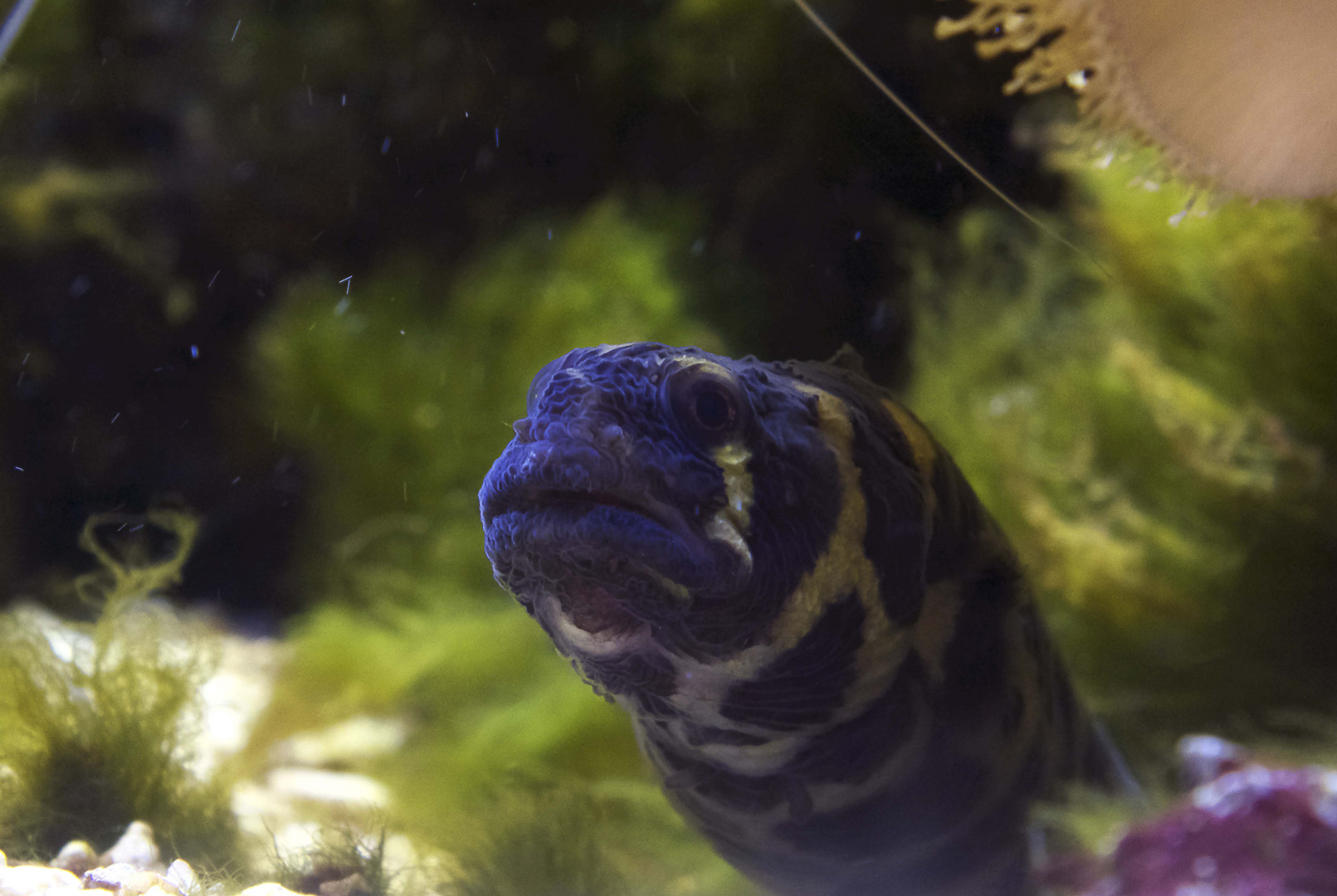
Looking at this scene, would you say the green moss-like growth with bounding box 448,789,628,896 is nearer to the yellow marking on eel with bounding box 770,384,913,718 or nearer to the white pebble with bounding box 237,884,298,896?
the white pebble with bounding box 237,884,298,896

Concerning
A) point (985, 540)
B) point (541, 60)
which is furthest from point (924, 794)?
point (541, 60)

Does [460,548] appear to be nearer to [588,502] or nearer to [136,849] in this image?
[136,849]

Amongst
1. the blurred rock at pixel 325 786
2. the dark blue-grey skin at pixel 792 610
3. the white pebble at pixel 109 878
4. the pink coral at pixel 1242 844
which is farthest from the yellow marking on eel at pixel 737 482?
the blurred rock at pixel 325 786

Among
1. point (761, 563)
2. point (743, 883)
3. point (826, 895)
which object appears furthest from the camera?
point (743, 883)

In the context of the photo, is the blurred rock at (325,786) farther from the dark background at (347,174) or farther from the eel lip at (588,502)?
the eel lip at (588,502)

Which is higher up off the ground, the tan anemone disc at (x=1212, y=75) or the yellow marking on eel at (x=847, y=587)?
the tan anemone disc at (x=1212, y=75)

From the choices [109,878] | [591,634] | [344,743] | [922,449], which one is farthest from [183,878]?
[344,743]

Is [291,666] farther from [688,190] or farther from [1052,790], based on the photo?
[1052,790]
